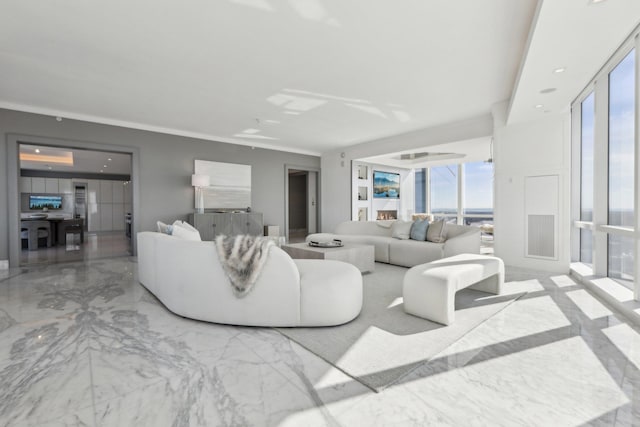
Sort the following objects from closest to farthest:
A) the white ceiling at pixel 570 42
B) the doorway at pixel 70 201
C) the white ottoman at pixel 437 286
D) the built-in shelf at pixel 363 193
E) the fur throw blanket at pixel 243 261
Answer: the white ceiling at pixel 570 42 < the fur throw blanket at pixel 243 261 < the white ottoman at pixel 437 286 < the doorway at pixel 70 201 < the built-in shelf at pixel 363 193

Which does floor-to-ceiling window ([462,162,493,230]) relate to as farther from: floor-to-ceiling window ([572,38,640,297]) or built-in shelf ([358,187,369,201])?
floor-to-ceiling window ([572,38,640,297])

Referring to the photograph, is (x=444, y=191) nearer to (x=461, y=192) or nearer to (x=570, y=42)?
(x=461, y=192)

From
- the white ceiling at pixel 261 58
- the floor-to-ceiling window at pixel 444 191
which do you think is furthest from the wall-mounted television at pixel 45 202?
the floor-to-ceiling window at pixel 444 191

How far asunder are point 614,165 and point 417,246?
95.4 inches

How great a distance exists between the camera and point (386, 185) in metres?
9.27

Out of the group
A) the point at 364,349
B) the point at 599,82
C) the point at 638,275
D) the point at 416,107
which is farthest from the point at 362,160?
the point at 364,349

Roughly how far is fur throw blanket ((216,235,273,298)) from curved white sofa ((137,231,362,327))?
0.17ft

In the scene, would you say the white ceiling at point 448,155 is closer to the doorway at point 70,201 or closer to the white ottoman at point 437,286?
the white ottoman at point 437,286

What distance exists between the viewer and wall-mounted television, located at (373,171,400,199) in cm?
898

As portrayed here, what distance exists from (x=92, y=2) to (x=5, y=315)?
2778 mm

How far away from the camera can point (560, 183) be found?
4.39 meters

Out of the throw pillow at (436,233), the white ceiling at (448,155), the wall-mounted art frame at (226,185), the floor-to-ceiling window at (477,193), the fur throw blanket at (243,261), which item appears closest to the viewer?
the fur throw blanket at (243,261)

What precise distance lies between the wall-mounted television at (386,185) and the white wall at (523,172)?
416 centimetres

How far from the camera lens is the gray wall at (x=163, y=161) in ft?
15.9
